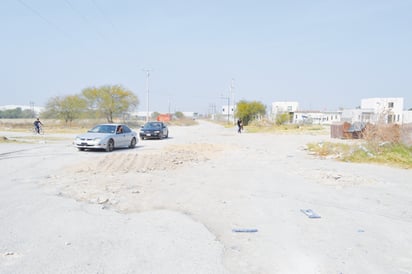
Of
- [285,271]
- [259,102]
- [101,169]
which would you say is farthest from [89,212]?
[259,102]

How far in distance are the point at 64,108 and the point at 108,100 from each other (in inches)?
325

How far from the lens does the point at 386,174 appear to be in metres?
11.3

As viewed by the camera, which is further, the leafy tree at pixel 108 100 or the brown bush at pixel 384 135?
the leafy tree at pixel 108 100

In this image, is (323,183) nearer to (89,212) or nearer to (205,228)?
(205,228)

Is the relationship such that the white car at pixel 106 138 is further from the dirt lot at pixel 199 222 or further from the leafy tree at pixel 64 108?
the leafy tree at pixel 64 108

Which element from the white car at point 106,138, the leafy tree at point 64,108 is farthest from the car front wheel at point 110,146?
the leafy tree at point 64,108

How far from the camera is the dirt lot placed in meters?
3.98

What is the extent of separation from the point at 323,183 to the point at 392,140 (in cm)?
938

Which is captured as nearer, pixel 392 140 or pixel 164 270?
pixel 164 270

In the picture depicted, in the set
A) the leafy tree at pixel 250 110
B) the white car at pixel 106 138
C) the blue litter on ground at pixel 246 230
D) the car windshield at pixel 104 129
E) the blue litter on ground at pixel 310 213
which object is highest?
the leafy tree at pixel 250 110

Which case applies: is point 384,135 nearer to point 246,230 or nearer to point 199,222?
point 246,230

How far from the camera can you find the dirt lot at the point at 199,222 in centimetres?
398

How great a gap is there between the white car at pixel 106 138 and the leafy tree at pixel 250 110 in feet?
164

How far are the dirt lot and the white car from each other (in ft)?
20.2
